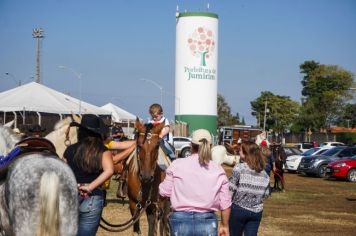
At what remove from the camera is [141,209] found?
9906 mm

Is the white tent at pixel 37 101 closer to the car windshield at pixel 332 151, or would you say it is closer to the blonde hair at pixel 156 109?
the car windshield at pixel 332 151

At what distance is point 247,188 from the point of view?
8.10m

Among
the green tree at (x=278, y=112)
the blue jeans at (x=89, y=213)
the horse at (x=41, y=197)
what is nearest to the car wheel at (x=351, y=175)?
the blue jeans at (x=89, y=213)

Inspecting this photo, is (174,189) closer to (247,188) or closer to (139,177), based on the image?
(247,188)

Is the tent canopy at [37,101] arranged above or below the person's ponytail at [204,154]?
above

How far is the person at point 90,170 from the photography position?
6.62 meters

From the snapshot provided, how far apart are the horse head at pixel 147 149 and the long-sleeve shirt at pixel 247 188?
1530 mm

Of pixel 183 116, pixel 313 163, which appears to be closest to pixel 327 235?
Result: pixel 313 163

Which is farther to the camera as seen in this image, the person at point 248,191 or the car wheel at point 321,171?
the car wheel at point 321,171

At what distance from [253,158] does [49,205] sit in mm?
3312

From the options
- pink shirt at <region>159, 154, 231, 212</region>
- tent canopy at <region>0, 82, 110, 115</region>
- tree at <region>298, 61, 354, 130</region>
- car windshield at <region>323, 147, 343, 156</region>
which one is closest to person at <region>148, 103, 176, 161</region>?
pink shirt at <region>159, 154, 231, 212</region>

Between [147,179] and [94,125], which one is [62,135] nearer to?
[147,179]

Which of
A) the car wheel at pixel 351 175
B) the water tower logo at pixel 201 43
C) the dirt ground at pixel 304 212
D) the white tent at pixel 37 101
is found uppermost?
the water tower logo at pixel 201 43

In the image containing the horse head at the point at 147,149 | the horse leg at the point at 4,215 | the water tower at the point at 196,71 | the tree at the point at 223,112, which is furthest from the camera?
the tree at the point at 223,112
